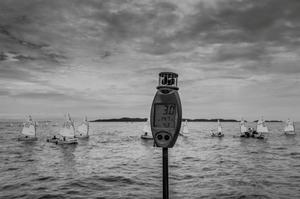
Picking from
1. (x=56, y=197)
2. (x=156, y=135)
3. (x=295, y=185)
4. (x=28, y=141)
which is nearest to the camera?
(x=156, y=135)

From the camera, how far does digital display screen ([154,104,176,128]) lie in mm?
4422

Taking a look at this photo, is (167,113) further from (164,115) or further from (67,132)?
(67,132)

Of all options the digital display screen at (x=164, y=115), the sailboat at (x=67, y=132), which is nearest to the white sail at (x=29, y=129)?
the sailboat at (x=67, y=132)

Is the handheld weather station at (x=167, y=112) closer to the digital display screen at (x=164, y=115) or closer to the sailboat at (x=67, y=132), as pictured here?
the digital display screen at (x=164, y=115)

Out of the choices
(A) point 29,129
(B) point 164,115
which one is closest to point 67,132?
(A) point 29,129

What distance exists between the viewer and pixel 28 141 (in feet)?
269

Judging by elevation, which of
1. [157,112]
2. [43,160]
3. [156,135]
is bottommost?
[43,160]

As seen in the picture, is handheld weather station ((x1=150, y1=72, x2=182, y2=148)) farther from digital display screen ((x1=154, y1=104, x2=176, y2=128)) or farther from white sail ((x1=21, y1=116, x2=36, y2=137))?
white sail ((x1=21, y1=116, x2=36, y2=137))

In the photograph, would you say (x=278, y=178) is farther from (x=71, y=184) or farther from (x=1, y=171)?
(x=1, y=171)

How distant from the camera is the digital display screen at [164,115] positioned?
14.5 ft

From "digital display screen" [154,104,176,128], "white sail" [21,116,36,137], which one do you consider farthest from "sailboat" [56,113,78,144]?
"digital display screen" [154,104,176,128]

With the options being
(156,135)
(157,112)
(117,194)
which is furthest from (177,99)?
(117,194)

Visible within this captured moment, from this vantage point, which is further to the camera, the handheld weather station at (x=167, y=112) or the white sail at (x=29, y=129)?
the white sail at (x=29, y=129)

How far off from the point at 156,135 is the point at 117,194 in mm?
18625
